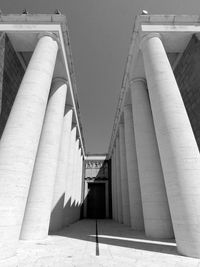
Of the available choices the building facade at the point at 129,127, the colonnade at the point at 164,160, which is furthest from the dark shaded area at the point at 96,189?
the colonnade at the point at 164,160

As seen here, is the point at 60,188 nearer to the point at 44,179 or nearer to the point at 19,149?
the point at 44,179

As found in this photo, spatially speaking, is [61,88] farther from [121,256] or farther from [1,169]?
[121,256]

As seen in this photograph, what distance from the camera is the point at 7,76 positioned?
1480 cm

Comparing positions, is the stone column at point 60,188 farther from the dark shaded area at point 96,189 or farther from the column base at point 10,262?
the dark shaded area at point 96,189

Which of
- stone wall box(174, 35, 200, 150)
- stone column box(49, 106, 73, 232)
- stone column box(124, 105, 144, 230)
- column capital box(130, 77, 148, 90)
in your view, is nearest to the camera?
stone wall box(174, 35, 200, 150)

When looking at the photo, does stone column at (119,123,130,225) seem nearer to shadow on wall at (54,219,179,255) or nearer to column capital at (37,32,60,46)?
shadow on wall at (54,219,179,255)

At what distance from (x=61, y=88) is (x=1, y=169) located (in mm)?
11007

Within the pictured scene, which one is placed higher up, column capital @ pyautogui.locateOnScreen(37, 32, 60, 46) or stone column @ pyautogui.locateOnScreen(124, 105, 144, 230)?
column capital @ pyautogui.locateOnScreen(37, 32, 60, 46)

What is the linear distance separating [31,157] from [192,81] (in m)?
13.2

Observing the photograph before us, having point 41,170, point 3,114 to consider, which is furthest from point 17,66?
point 41,170

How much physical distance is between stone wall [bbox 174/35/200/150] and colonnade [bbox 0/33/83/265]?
10940 millimetres

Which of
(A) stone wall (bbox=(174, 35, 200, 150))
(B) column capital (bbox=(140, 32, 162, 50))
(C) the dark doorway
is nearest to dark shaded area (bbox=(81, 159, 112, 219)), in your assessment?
(C) the dark doorway

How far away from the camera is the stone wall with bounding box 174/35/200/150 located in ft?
44.1

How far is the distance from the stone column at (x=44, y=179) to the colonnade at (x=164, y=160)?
6933 millimetres
